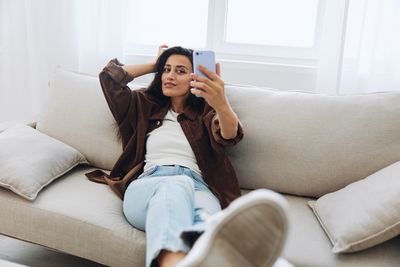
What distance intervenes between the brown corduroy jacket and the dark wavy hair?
0.02 metres

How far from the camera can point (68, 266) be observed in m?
1.73

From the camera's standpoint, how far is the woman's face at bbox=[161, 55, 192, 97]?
163 centimetres

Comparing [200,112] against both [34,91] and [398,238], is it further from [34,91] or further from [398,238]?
[34,91]

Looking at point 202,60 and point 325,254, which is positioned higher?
point 202,60

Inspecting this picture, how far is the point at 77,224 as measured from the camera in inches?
54.6

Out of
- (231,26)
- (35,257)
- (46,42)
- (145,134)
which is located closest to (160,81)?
(145,134)

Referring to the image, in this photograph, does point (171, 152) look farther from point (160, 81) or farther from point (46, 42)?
point (46, 42)

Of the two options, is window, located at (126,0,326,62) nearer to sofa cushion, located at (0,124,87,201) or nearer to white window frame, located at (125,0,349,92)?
white window frame, located at (125,0,349,92)

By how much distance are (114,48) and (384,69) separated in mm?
1397

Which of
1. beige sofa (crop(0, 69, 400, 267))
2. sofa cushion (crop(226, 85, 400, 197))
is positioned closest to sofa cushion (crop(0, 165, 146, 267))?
beige sofa (crop(0, 69, 400, 267))

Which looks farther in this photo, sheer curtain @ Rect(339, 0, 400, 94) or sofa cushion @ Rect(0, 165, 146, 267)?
sheer curtain @ Rect(339, 0, 400, 94)

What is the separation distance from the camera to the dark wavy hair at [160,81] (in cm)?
168

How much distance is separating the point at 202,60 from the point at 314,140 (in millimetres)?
534

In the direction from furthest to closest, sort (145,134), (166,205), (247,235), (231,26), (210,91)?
(231,26), (145,134), (210,91), (166,205), (247,235)
